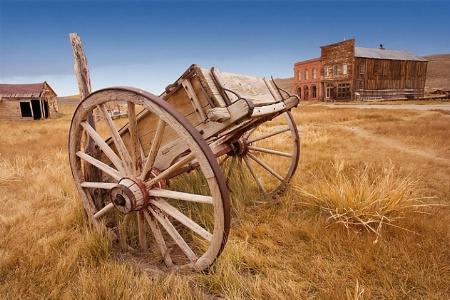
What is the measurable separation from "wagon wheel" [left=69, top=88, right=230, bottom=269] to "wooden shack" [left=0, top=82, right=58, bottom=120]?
20392mm

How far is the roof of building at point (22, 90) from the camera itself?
62.6ft

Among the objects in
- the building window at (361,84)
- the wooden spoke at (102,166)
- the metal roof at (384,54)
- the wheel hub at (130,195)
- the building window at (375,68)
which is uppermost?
the metal roof at (384,54)

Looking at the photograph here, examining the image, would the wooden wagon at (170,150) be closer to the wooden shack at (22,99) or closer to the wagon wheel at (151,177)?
the wagon wheel at (151,177)

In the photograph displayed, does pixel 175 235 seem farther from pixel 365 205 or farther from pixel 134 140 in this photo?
pixel 365 205

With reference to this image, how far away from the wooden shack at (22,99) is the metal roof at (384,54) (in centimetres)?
2558

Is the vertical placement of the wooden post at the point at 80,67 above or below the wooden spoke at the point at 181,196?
above

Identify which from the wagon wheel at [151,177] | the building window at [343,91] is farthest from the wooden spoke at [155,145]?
the building window at [343,91]

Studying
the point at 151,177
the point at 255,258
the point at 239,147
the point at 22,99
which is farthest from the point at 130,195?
the point at 22,99

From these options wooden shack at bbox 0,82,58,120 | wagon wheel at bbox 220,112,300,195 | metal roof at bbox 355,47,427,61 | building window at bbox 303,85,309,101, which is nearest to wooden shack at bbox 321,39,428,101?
metal roof at bbox 355,47,427,61

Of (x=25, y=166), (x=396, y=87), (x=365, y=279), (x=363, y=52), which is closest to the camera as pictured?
(x=365, y=279)

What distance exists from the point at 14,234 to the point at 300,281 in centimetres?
251

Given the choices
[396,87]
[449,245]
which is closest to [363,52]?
[396,87]

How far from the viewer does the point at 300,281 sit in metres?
1.92

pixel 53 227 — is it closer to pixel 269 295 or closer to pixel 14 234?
pixel 14 234
